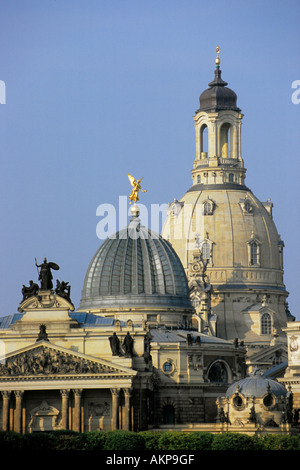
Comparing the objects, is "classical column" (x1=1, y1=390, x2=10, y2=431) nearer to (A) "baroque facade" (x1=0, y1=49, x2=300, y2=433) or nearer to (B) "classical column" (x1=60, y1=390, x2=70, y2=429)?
(A) "baroque facade" (x1=0, y1=49, x2=300, y2=433)

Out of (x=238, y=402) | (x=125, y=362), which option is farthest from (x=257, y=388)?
(x=125, y=362)

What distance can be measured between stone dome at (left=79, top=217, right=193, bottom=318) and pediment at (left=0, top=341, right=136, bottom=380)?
2869cm

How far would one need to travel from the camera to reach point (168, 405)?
18288 centimetres

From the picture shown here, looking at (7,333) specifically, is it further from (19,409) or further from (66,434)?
(66,434)

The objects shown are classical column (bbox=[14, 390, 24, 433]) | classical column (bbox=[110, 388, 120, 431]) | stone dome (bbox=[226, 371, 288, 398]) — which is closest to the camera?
classical column (bbox=[110, 388, 120, 431])

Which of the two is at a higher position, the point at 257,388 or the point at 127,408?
the point at 257,388

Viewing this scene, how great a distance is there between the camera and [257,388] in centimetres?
16788

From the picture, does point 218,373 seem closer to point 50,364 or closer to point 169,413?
point 169,413

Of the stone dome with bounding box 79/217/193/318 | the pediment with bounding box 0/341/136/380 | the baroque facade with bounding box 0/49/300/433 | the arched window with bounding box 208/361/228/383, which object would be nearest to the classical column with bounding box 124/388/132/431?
the baroque facade with bounding box 0/49/300/433

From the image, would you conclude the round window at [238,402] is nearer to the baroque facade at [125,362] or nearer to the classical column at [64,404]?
the baroque facade at [125,362]

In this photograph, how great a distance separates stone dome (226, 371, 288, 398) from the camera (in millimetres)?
167375

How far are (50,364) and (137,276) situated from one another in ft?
103
